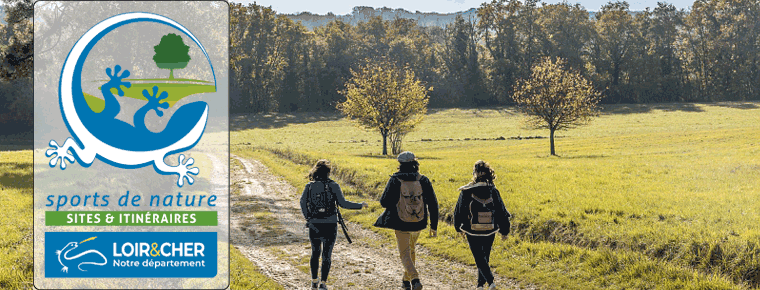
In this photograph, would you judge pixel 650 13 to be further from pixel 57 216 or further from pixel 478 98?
pixel 57 216

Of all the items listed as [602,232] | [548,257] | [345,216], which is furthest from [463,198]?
[345,216]

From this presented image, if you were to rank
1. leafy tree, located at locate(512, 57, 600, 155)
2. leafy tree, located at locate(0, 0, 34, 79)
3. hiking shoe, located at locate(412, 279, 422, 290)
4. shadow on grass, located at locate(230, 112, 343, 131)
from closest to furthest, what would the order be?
1. hiking shoe, located at locate(412, 279, 422, 290)
2. leafy tree, located at locate(0, 0, 34, 79)
3. leafy tree, located at locate(512, 57, 600, 155)
4. shadow on grass, located at locate(230, 112, 343, 131)

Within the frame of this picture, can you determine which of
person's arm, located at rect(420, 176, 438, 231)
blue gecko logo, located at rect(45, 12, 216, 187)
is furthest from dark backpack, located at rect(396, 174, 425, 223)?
blue gecko logo, located at rect(45, 12, 216, 187)

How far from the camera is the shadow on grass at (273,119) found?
84438mm

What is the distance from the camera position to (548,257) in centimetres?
1169

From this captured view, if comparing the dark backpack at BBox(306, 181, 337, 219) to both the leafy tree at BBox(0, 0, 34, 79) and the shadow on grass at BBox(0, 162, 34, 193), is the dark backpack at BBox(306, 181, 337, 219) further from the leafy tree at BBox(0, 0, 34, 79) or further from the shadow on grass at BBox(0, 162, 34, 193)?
the leafy tree at BBox(0, 0, 34, 79)

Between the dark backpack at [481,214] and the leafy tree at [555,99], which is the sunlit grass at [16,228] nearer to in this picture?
the dark backpack at [481,214]

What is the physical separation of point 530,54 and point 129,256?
102159 millimetres

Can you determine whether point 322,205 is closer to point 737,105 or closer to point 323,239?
point 323,239

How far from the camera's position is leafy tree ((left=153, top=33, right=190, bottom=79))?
18656 millimetres

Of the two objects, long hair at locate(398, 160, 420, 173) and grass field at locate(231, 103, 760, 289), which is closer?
long hair at locate(398, 160, 420, 173)

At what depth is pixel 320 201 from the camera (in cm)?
887

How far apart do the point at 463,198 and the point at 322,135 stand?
2414 inches

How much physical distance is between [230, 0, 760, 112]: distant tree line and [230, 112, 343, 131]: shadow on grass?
6.37m
